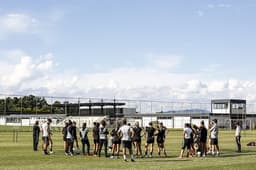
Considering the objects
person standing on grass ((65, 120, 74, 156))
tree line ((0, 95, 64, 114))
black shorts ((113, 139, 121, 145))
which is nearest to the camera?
black shorts ((113, 139, 121, 145))

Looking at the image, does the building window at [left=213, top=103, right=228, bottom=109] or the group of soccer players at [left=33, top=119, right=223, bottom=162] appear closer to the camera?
the group of soccer players at [left=33, top=119, right=223, bottom=162]

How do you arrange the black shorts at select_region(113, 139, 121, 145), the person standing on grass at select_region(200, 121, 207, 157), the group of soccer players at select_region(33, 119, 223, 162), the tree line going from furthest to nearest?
the tree line
the person standing on grass at select_region(200, 121, 207, 157)
the group of soccer players at select_region(33, 119, 223, 162)
the black shorts at select_region(113, 139, 121, 145)

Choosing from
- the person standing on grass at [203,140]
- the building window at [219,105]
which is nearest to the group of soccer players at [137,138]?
the person standing on grass at [203,140]

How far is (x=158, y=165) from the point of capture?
22.4m

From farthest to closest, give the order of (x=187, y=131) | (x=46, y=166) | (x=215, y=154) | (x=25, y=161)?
(x=215, y=154)
(x=187, y=131)
(x=25, y=161)
(x=46, y=166)

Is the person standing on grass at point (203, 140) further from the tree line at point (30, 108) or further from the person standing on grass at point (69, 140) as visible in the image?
the tree line at point (30, 108)

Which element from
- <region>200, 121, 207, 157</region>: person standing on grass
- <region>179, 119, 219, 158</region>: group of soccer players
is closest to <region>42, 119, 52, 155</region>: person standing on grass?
<region>179, 119, 219, 158</region>: group of soccer players

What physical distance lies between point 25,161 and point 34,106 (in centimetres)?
10324

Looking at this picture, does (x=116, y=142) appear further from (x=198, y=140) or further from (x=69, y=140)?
(x=198, y=140)

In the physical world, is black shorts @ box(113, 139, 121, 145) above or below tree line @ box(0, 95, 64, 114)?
below

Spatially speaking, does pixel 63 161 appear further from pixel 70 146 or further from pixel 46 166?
pixel 70 146

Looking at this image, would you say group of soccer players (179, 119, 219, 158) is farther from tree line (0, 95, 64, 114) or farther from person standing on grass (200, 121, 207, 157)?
tree line (0, 95, 64, 114)

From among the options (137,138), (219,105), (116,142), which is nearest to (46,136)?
(116,142)

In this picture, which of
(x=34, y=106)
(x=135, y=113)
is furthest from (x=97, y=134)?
(x=34, y=106)
